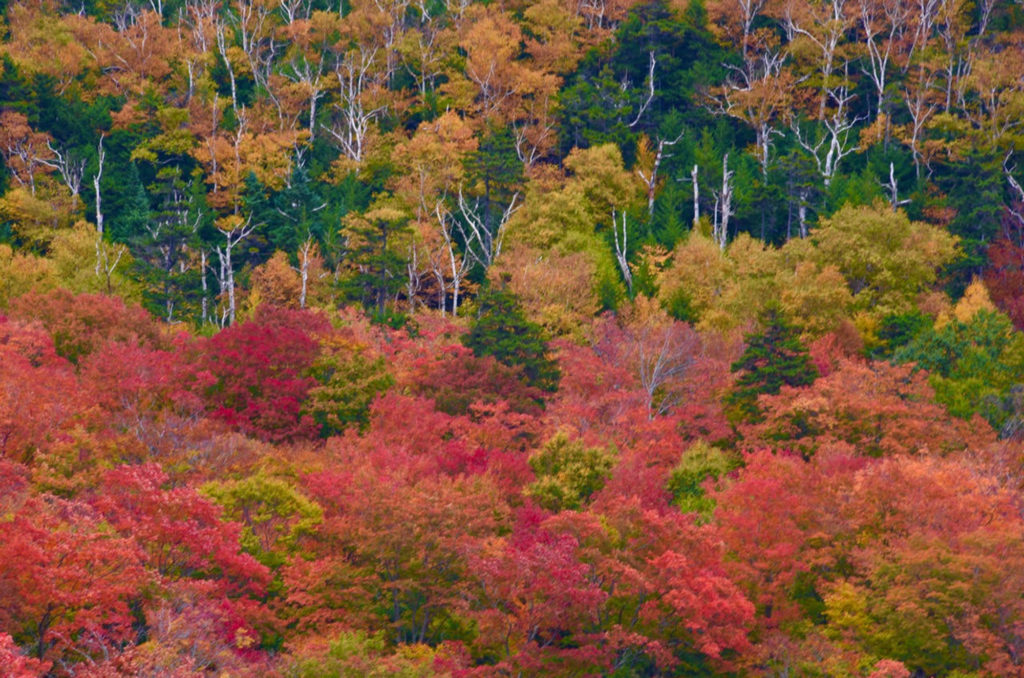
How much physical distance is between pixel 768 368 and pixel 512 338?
10056 millimetres

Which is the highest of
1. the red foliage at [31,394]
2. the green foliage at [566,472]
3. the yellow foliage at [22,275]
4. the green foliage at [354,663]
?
the yellow foliage at [22,275]

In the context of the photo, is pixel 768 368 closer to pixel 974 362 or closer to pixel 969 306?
pixel 974 362

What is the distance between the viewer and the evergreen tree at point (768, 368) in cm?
4662

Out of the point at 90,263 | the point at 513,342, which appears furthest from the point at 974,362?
the point at 90,263

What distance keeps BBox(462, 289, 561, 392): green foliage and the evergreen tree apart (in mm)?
7156

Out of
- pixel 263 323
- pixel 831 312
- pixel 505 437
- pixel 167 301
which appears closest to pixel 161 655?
pixel 505 437

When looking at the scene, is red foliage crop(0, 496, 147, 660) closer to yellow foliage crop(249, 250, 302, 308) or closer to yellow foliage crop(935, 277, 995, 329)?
yellow foliage crop(249, 250, 302, 308)

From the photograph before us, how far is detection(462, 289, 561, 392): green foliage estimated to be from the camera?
48.8m

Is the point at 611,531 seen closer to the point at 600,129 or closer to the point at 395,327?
the point at 395,327

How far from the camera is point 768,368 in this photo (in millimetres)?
46500

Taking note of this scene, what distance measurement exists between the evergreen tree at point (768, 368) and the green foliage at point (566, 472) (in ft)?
29.4

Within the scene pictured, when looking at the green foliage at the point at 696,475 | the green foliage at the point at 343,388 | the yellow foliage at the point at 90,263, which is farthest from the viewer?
the yellow foliage at the point at 90,263

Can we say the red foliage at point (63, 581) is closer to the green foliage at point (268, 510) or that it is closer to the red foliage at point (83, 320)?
the green foliage at point (268, 510)

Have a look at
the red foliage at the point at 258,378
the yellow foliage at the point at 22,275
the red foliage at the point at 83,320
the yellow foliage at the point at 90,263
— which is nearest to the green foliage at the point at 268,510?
the red foliage at the point at 258,378
